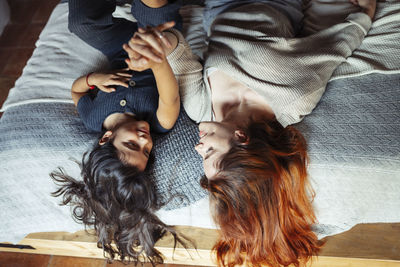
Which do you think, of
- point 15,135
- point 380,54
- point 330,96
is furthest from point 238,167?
point 15,135

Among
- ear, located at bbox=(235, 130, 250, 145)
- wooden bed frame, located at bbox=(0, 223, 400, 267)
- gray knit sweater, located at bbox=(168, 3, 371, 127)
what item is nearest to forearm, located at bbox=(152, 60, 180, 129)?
gray knit sweater, located at bbox=(168, 3, 371, 127)

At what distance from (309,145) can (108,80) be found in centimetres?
70

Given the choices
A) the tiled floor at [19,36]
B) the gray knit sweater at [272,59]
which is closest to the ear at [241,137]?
the gray knit sweater at [272,59]

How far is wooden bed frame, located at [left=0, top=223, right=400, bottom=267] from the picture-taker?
1030 mm

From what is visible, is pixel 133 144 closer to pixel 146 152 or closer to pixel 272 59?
pixel 146 152

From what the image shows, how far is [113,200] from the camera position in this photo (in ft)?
3.14

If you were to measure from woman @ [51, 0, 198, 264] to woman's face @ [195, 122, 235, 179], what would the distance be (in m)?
0.17

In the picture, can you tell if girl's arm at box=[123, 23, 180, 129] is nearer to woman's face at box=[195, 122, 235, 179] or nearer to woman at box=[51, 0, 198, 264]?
woman at box=[51, 0, 198, 264]

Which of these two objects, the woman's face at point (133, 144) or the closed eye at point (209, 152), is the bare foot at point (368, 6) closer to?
the closed eye at point (209, 152)

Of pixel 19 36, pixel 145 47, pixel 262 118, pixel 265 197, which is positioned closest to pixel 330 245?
pixel 265 197

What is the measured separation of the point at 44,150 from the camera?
100 cm

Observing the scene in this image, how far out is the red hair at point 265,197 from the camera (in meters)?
0.85

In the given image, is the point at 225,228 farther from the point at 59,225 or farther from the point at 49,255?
the point at 49,255

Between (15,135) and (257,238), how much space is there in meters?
0.87
